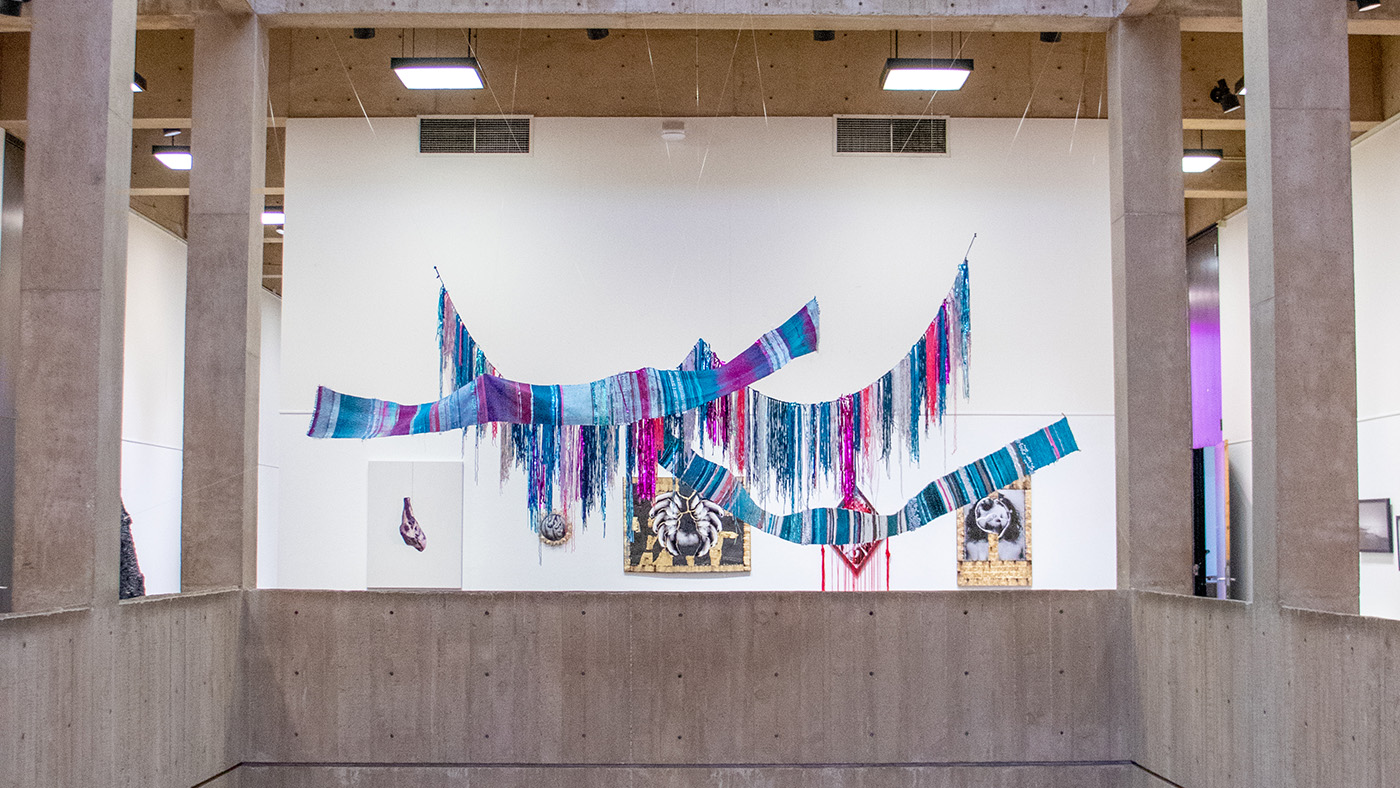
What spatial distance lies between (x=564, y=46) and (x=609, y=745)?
5.20 m

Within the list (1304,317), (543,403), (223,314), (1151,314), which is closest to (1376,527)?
(1151,314)

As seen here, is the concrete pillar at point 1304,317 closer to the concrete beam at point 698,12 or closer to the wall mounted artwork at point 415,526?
the concrete beam at point 698,12

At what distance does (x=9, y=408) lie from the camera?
841 centimetres

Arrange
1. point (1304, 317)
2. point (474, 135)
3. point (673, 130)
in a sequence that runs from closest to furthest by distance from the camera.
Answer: point (1304, 317) < point (673, 130) < point (474, 135)

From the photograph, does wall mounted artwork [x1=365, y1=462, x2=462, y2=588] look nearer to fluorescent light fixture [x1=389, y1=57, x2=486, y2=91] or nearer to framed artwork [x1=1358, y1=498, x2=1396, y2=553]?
fluorescent light fixture [x1=389, y1=57, x2=486, y2=91]

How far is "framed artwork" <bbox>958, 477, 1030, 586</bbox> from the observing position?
824 centimetres

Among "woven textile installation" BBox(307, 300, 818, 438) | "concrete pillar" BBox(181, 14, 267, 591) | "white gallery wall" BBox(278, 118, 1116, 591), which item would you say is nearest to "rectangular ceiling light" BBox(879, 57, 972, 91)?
"white gallery wall" BBox(278, 118, 1116, 591)

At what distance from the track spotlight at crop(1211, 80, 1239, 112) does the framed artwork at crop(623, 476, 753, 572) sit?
4.67 meters

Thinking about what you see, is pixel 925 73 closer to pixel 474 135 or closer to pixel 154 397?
pixel 474 135

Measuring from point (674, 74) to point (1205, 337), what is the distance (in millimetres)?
6149

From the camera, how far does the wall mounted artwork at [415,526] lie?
8266 mm

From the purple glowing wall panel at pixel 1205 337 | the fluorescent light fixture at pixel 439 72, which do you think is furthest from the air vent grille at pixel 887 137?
the purple glowing wall panel at pixel 1205 337

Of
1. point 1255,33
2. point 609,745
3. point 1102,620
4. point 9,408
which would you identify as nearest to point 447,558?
point 609,745

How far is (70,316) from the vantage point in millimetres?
4852
